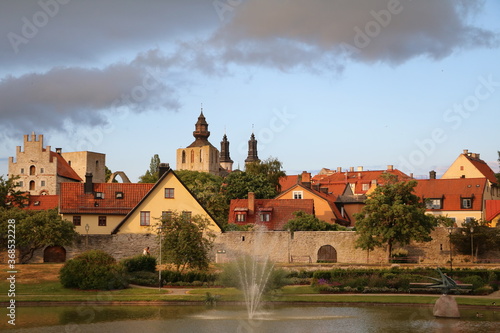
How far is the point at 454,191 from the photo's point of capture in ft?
259

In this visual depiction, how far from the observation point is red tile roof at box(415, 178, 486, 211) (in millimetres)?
77250

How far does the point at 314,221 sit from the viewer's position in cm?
5941

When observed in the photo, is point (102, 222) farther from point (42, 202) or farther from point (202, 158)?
point (202, 158)

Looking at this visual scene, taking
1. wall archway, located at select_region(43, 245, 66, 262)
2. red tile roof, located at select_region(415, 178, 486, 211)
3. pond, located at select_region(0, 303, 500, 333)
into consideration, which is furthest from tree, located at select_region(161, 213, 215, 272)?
red tile roof, located at select_region(415, 178, 486, 211)

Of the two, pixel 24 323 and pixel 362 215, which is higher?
pixel 362 215

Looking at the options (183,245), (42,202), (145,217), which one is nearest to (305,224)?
(145,217)

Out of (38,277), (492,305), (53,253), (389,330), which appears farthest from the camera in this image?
(53,253)

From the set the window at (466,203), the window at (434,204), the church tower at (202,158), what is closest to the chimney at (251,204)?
the window at (434,204)

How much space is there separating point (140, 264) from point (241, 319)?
15848mm

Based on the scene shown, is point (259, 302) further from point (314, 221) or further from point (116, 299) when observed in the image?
point (314, 221)

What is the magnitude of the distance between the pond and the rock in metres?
0.45

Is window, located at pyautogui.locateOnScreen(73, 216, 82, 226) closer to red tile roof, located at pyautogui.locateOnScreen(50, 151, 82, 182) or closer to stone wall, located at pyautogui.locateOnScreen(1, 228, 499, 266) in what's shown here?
stone wall, located at pyautogui.locateOnScreen(1, 228, 499, 266)

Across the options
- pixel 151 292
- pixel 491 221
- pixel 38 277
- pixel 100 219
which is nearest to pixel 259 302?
pixel 151 292

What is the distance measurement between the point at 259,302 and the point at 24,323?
449 inches
